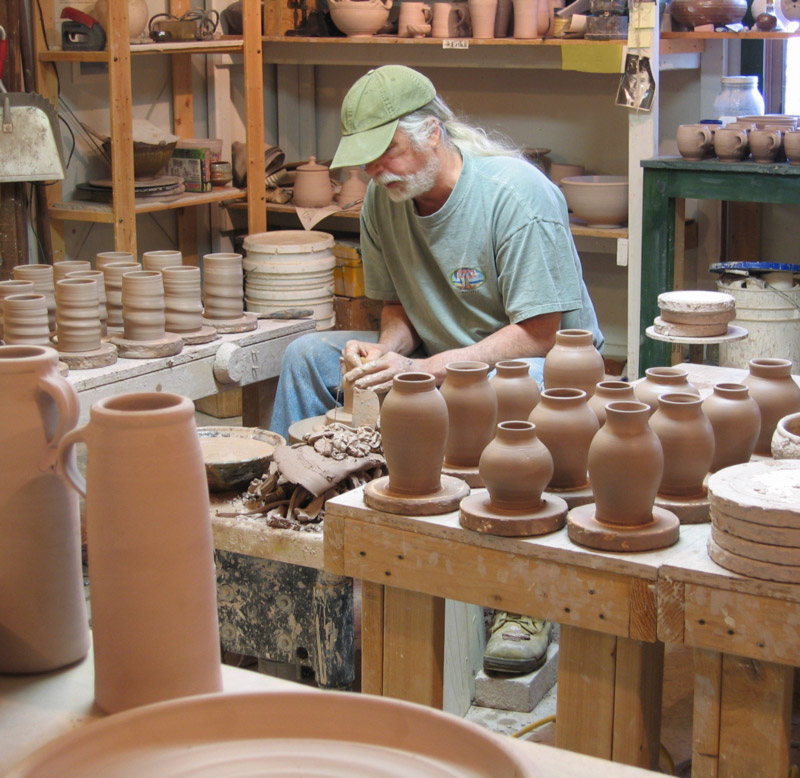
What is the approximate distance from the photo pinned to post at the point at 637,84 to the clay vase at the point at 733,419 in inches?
97.9

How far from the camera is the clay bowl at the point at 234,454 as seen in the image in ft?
8.80

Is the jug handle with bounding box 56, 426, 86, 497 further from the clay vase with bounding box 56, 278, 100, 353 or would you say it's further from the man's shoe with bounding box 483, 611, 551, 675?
the clay vase with bounding box 56, 278, 100, 353

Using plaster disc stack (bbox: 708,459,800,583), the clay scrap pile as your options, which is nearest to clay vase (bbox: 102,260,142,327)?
the clay scrap pile

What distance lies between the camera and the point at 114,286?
3.58 meters

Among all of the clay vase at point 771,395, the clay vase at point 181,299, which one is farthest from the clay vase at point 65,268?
the clay vase at point 771,395

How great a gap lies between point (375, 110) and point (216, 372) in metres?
1.01

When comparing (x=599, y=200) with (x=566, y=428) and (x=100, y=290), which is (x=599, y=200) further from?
(x=566, y=428)

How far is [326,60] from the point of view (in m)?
5.31

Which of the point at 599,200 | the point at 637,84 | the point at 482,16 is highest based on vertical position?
the point at 482,16

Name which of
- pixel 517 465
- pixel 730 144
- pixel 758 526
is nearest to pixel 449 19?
pixel 730 144

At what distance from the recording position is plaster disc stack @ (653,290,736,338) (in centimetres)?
321

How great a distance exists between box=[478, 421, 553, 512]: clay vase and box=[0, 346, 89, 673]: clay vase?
0.82 metres

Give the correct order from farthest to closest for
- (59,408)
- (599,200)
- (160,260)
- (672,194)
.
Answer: (599,200) → (672,194) → (160,260) → (59,408)

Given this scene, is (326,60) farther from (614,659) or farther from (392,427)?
(614,659)
